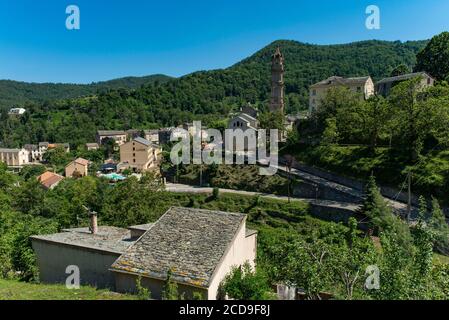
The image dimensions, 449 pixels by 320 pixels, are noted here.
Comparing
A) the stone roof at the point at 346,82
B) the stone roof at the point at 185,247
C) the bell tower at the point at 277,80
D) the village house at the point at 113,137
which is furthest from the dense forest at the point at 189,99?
the stone roof at the point at 185,247

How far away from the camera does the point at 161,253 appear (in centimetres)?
1167

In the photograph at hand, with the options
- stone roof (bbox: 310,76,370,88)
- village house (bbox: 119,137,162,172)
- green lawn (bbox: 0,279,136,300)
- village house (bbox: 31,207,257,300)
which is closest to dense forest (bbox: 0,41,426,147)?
village house (bbox: 119,137,162,172)

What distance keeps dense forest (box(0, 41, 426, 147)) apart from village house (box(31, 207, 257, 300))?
4159 inches

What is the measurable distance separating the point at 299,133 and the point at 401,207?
25050 millimetres

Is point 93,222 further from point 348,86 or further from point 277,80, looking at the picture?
point 348,86

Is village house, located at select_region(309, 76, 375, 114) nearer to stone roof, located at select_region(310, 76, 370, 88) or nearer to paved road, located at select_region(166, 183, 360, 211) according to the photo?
stone roof, located at select_region(310, 76, 370, 88)

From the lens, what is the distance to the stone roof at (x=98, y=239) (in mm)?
14032

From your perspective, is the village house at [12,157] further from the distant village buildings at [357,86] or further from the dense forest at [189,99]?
the distant village buildings at [357,86]

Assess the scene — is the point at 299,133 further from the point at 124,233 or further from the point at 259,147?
the point at 124,233

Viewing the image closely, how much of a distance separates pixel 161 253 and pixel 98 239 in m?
5.21

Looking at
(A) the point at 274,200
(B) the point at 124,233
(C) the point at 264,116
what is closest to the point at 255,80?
(C) the point at 264,116

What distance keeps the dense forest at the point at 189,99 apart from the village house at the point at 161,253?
10565cm

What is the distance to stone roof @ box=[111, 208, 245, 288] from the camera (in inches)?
422

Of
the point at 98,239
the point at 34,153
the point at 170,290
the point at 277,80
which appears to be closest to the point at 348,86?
the point at 277,80
